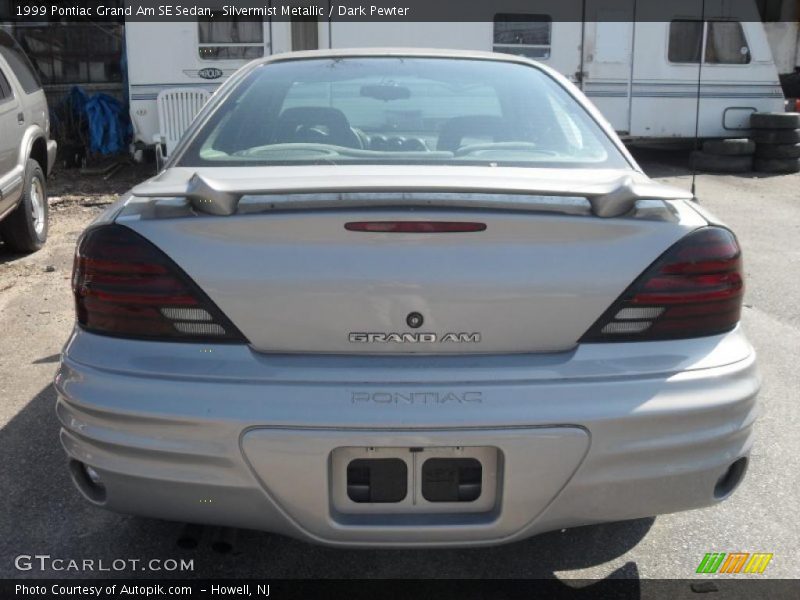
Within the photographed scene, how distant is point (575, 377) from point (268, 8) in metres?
10.2

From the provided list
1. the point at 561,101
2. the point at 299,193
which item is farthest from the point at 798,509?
the point at 299,193

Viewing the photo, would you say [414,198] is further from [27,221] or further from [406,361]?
[27,221]

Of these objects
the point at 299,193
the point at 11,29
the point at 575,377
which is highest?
the point at 11,29

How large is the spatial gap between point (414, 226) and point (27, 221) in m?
5.68

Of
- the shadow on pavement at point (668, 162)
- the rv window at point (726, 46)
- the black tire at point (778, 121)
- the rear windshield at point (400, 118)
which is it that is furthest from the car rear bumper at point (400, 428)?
the rv window at point (726, 46)

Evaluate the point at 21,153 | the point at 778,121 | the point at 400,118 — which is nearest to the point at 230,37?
the point at 21,153

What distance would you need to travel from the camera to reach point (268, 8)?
37.4ft

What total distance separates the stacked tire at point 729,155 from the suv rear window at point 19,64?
8.84 metres

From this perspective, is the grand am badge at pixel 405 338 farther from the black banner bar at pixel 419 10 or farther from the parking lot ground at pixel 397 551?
the black banner bar at pixel 419 10

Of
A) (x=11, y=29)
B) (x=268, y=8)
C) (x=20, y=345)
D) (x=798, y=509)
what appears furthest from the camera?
(x=11, y=29)

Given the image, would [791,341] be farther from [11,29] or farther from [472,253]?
[11,29]

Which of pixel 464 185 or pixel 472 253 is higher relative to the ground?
pixel 464 185

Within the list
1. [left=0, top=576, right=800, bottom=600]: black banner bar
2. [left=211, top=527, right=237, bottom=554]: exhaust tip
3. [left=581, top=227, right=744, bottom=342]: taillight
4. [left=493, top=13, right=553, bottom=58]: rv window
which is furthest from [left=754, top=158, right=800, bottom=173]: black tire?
[left=211, top=527, right=237, bottom=554]: exhaust tip

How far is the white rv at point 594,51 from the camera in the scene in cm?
1153
